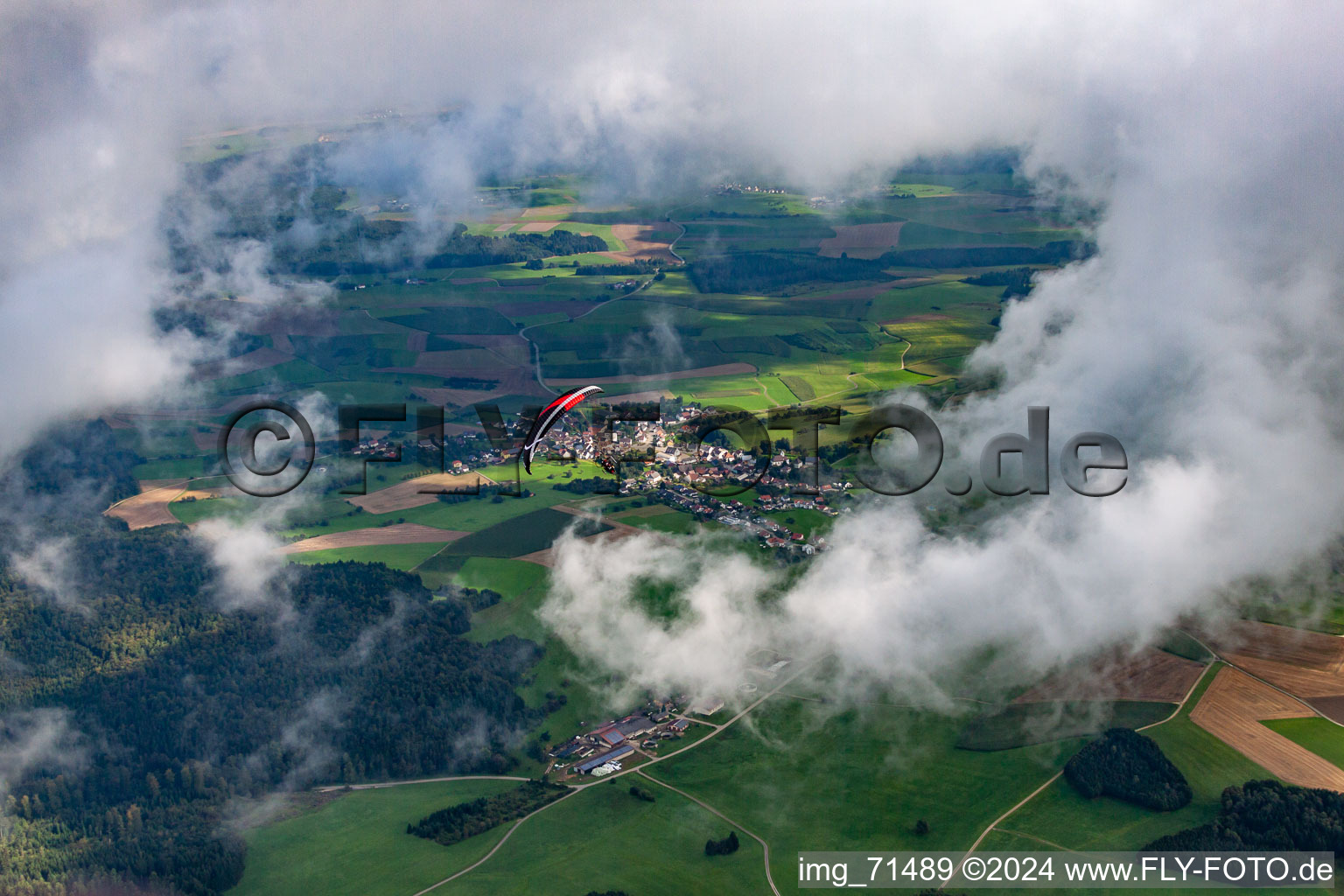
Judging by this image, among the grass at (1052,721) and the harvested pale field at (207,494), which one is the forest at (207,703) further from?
the grass at (1052,721)

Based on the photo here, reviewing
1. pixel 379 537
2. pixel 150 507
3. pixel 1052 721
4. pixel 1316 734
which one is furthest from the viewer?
pixel 150 507

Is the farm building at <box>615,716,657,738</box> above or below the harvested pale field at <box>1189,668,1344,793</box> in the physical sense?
below

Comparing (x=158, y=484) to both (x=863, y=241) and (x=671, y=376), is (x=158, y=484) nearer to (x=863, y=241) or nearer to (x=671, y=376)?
(x=671, y=376)

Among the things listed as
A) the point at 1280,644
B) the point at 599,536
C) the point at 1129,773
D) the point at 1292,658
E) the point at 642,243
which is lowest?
the point at 1129,773

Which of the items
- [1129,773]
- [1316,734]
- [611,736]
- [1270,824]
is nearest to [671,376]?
[611,736]

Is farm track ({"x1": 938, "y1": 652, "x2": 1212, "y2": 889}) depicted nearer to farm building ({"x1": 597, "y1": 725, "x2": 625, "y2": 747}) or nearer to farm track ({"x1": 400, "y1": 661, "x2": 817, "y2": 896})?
farm track ({"x1": 400, "y1": 661, "x2": 817, "y2": 896})

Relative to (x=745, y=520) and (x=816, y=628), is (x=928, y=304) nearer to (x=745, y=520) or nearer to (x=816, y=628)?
(x=745, y=520)

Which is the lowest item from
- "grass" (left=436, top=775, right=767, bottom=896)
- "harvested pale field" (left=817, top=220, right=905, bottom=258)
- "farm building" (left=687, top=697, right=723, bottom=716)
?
"grass" (left=436, top=775, right=767, bottom=896)

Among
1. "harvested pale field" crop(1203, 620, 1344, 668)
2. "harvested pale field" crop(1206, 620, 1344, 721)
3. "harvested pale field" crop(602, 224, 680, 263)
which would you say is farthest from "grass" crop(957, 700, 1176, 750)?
"harvested pale field" crop(602, 224, 680, 263)
